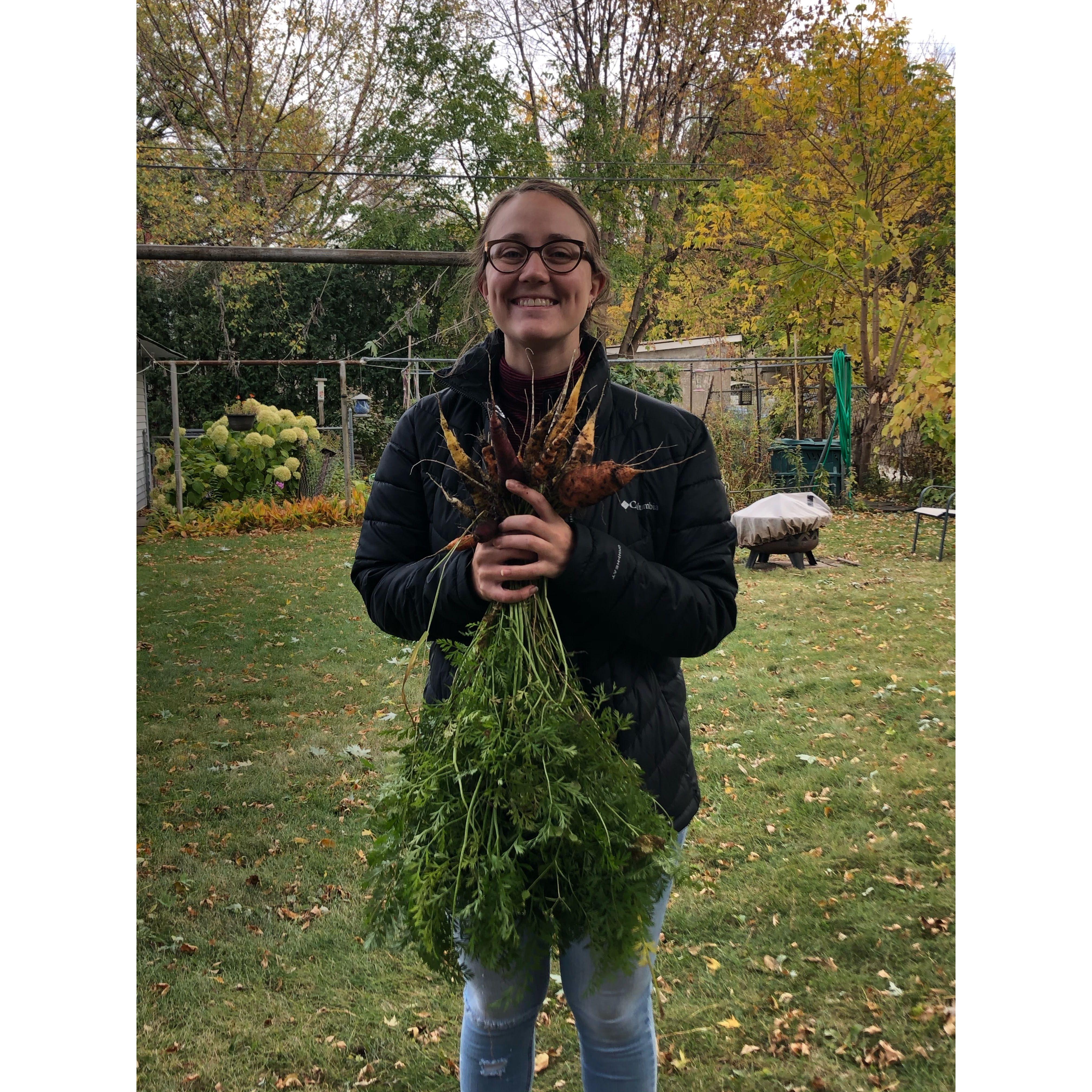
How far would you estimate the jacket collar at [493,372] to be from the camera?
1113 mm

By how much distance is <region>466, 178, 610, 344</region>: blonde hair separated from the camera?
109cm

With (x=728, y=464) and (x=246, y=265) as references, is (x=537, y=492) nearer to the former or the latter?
(x=728, y=464)

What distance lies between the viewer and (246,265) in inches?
373

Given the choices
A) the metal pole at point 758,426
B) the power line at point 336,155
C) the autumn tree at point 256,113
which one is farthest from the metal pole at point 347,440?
the metal pole at point 758,426

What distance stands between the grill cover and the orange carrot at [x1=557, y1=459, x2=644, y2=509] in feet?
15.9

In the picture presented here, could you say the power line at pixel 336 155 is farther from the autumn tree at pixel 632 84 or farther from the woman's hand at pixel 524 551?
the woman's hand at pixel 524 551

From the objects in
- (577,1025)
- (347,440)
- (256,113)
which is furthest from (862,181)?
(577,1025)

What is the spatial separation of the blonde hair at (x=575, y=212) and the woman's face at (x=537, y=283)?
0.02m

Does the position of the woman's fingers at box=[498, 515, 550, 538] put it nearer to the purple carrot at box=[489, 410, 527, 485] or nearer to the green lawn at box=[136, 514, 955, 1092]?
the purple carrot at box=[489, 410, 527, 485]

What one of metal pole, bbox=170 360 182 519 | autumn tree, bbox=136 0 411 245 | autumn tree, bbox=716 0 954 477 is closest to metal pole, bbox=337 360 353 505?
metal pole, bbox=170 360 182 519

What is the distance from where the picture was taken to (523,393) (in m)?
1.14

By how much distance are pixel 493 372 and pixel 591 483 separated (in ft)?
0.91

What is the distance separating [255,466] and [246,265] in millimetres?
2469
